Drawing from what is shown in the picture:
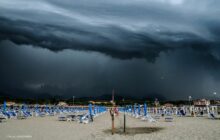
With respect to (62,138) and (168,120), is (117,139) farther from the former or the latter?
(168,120)

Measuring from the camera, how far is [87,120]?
31.3 m

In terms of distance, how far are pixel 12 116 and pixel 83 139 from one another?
2867 centimetres

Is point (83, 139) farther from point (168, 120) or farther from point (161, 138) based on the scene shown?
point (168, 120)

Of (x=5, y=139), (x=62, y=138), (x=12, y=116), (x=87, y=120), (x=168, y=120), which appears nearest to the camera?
(x=5, y=139)

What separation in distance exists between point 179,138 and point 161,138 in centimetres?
92

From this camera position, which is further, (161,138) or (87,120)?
(87,120)

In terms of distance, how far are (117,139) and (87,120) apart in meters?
15.8

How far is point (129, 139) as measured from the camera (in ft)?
52.1

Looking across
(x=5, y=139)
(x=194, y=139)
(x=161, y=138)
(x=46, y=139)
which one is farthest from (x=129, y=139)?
(x=5, y=139)

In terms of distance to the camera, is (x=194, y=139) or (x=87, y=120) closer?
(x=194, y=139)

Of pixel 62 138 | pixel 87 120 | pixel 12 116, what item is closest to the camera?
pixel 62 138

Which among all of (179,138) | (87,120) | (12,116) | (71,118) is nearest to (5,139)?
(179,138)

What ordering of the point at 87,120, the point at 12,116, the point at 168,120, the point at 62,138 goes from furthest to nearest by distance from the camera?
the point at 12,116
the point at 168,120
the point at 87,120
the point at 62,138

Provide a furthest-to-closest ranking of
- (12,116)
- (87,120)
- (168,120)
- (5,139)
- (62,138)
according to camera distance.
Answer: (12,116), (168,120), (87,120), (62,138), (5,139)
